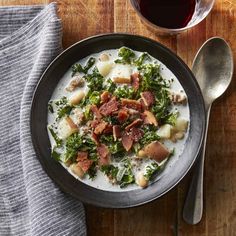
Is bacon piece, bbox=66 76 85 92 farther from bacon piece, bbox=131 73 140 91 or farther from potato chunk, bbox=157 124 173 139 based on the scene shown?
potato chunk, bbox=157 124 173 139

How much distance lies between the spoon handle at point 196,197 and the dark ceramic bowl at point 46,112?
9 cm

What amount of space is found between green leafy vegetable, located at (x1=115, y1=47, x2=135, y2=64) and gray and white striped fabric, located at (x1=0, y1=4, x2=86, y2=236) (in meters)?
0.22

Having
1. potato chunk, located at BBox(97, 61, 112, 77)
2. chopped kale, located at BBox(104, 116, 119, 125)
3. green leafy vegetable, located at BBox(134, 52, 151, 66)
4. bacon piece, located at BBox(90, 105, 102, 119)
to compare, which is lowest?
chopped kale, located at BBox(104, 116, 119, 125)

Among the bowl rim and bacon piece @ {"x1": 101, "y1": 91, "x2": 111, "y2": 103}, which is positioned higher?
the bowl rim

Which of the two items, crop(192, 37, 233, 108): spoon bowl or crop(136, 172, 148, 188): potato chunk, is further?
crop(192, 37, 233, 108): spoon bowl

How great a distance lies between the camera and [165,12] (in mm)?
2031

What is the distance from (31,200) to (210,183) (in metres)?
0.61

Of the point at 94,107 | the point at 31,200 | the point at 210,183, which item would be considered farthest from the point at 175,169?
the point at 31,200

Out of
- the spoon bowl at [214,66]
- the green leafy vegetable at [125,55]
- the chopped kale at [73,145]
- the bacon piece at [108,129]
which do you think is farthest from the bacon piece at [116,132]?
the spoon bowl at [214,66]

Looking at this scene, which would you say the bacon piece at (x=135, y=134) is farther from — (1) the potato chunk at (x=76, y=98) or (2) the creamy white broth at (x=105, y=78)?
(1) the potato chunk at (x=76, y=98)

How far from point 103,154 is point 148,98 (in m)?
0.24

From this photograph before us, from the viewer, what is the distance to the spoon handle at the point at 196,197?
1.98m

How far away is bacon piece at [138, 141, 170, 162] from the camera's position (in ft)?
6.20

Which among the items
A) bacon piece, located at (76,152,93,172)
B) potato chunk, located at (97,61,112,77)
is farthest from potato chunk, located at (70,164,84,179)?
potato chunk, located at (97,61,112,77)
